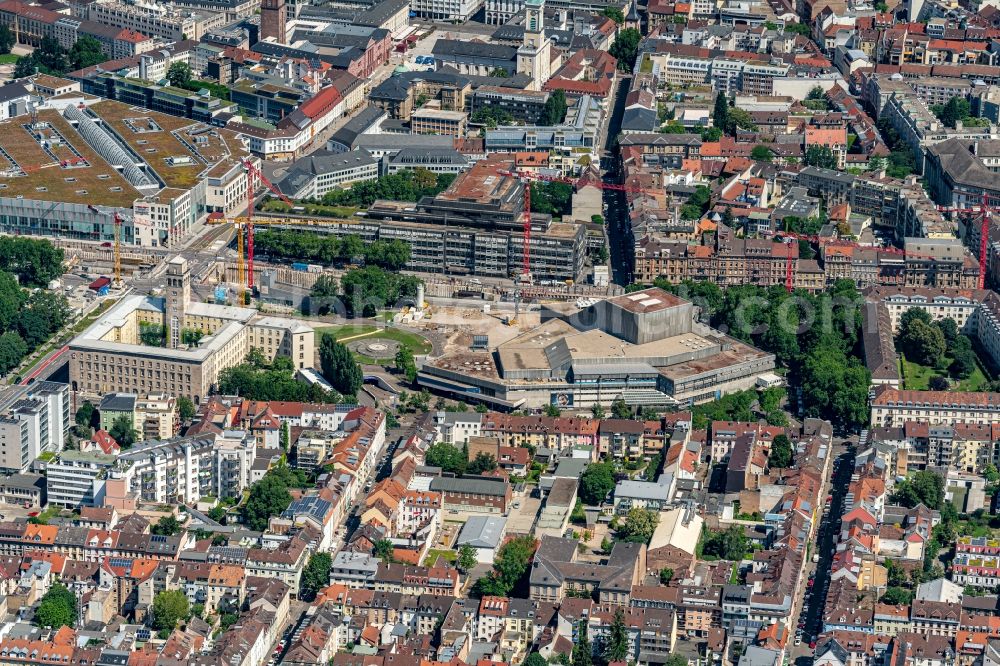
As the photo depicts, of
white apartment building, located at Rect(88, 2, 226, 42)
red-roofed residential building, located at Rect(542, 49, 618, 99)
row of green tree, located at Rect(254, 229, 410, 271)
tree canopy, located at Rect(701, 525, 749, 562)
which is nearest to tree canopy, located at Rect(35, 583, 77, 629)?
tree canopy, located at Rect(701, 525, 749, 562)

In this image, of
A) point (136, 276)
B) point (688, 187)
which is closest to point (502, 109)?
point (688, 187)

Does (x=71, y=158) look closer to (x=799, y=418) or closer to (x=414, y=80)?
(x=414, y=80)

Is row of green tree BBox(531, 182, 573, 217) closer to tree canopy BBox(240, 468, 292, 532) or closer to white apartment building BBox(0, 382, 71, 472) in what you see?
white apartment building BBox(0, 382, 71, 472)

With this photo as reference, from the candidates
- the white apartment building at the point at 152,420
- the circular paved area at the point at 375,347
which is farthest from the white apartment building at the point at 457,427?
the white apartment building at the point at 152,420

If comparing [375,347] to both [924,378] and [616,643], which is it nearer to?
[924,378]

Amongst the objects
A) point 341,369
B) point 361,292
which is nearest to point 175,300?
point 341,369

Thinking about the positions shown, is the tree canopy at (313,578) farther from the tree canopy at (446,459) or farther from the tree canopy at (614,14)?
the tree canopy at (614,14)

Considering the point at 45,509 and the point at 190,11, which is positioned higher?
the point at 190,11
